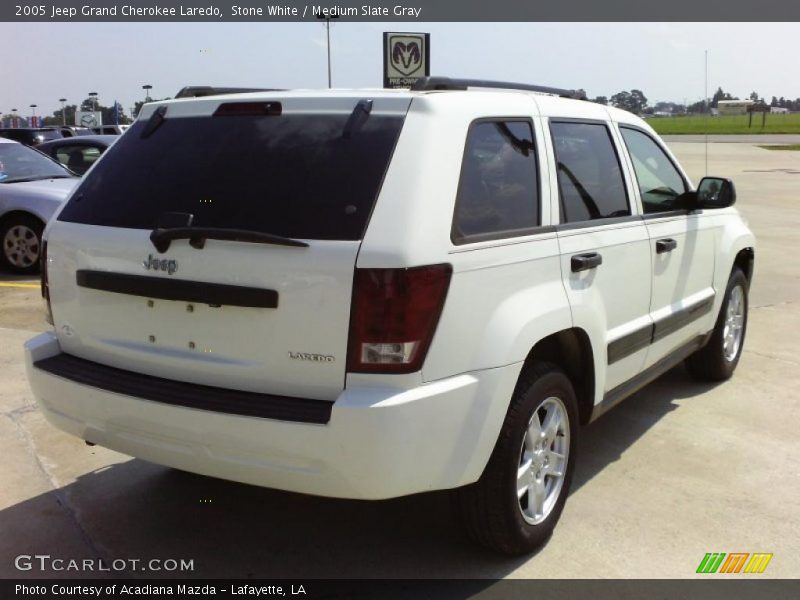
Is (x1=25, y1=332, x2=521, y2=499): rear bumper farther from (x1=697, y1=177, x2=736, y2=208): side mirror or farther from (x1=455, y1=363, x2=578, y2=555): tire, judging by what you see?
(x1=697, y1=177, x2=736, y2=208): side mirror

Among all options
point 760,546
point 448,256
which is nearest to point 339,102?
point 448,256

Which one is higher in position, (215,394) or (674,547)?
(215,394)

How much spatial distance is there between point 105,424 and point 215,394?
1.81 ft

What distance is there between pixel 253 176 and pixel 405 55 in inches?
389

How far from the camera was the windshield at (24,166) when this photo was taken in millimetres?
10312

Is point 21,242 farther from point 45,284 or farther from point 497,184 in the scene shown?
point 497,184

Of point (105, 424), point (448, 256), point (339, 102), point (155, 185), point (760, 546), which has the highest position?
point (339, 102)

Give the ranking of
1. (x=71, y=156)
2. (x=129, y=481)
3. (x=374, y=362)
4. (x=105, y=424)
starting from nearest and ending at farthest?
(x=374, y=362) < (x=105, y=424) < (x=129, y=481) < (x=71, y=156)

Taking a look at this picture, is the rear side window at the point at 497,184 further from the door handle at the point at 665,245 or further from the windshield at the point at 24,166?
the windshield at the point at 24,166

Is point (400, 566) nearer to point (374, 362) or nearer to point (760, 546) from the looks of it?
point (374, 362)

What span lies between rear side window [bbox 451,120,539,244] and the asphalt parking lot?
135 centimetres

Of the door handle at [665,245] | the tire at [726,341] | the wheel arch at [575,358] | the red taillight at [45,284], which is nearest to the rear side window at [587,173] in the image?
the door handle at [665,245]

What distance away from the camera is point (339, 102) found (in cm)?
315

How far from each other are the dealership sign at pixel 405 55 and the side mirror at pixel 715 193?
7626mm
